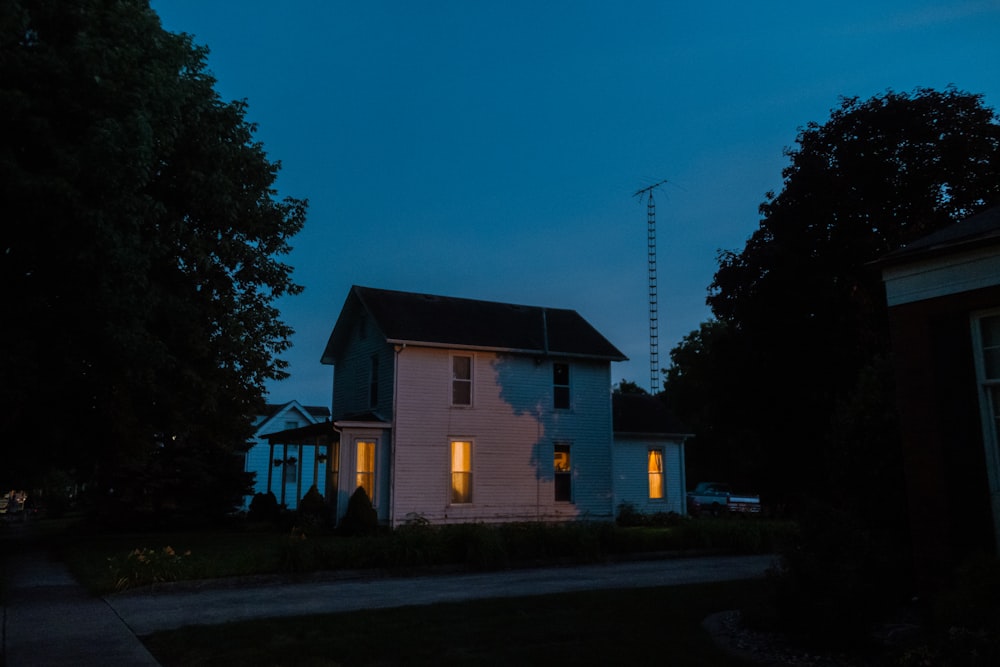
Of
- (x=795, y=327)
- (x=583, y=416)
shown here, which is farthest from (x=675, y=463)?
(x=795, y=327)

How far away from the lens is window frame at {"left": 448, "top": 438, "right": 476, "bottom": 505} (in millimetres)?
24547

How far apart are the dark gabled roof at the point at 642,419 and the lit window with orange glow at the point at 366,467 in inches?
372

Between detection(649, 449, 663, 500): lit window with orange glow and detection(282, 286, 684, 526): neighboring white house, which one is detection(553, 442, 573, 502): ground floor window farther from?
detection(649, 449, 663, 500): lit window with orange glow

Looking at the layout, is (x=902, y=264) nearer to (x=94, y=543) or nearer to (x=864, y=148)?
(x=864, y=148)

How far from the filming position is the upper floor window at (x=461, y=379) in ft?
82.2

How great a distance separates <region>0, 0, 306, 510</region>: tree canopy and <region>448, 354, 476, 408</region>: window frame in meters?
7.05

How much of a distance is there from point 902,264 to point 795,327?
13544 mm

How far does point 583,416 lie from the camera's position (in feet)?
88.8

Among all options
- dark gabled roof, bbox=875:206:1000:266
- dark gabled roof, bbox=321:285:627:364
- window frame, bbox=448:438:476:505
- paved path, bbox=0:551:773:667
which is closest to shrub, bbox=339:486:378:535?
window frame, bbox=448:438:476:505

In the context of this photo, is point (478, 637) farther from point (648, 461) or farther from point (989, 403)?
point (648, 461)

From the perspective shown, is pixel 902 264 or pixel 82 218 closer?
pixel 902 264

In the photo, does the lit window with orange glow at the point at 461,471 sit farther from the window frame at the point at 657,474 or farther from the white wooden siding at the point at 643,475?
the window frame at the point at 657,474

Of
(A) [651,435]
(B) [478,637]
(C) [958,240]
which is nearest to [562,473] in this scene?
(A) [651,435]

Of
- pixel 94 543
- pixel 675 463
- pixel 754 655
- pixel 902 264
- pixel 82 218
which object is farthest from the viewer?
pixel 675 463
